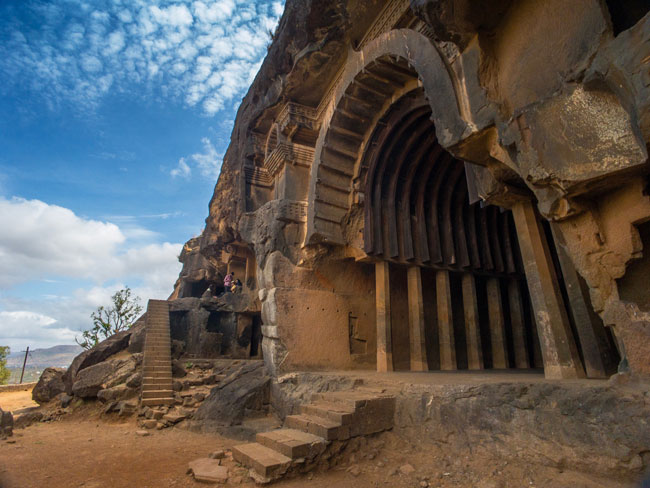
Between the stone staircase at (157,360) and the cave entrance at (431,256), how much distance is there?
524 cm

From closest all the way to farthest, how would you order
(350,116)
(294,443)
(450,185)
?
(294,443) < (350,116) < (450,185)

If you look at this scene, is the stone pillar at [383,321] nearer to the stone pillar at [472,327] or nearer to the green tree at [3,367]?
the stone pillar at [472,327]

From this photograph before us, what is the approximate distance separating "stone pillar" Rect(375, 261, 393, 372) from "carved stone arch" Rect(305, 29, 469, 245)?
1.21 metres

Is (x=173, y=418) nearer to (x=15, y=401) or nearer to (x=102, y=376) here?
(x=102, y=376)

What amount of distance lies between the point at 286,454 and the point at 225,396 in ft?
13.0

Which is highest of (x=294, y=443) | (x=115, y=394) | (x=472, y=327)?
(x=472, y=327)

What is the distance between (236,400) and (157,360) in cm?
385

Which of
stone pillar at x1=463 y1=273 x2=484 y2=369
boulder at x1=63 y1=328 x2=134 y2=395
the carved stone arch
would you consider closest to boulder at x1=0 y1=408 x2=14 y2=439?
boulder at x1=63 y1=328 x2=134 y2=395

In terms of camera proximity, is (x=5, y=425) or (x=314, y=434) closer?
(x=314, y=434)

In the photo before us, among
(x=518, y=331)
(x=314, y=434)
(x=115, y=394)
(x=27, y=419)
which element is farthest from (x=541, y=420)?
(x=27, y=419)

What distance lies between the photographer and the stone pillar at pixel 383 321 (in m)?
6.93

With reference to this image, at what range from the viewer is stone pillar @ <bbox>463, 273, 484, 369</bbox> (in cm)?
718

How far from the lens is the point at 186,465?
14.5ft

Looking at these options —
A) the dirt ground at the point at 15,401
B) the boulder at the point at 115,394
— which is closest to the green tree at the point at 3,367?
the dirt ground at the point at 15,401
